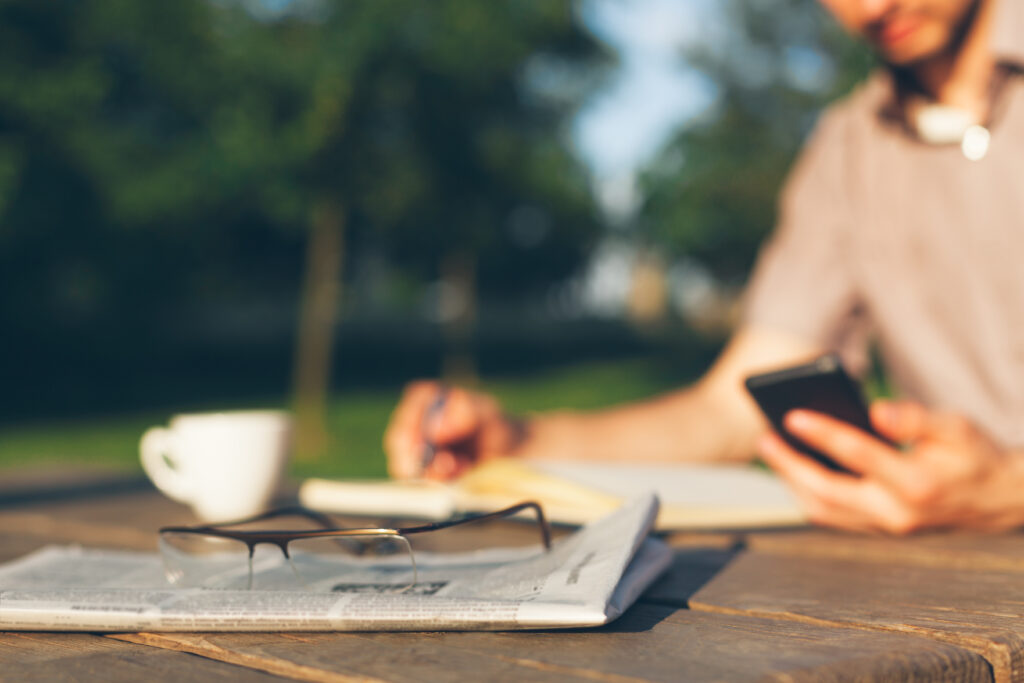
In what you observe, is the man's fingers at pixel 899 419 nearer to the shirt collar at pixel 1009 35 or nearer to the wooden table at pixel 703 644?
the wooden table at pixel 703 644

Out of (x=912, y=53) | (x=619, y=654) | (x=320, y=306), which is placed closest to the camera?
(x=619, y=654)

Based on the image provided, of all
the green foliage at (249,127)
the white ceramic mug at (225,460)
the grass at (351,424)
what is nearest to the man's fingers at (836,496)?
the white ceramic mug at (225,460)

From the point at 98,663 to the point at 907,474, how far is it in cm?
82

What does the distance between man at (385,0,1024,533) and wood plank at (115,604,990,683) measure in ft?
1.55

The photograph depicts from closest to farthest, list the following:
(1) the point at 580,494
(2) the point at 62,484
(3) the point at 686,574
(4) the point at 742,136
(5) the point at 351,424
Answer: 1. (3) the point at 686,574
2. (1) the point at 580,494
3. (2) the point at 62,484
4. (5) the point at 351,424
5. (4) the point at 742,136

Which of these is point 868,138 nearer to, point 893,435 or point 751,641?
point 893,435

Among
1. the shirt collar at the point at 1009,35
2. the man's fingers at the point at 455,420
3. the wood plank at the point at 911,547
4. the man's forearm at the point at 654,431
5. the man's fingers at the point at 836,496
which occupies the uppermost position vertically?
the shirt collar at the point at 1009,35

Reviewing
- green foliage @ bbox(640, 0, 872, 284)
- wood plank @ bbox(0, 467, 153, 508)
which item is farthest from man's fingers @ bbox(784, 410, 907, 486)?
green foliage @ bbox(640, 0, 872, 284)

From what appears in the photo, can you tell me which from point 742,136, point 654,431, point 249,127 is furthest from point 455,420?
point 742,136

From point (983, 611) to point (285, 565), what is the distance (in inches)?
21.9

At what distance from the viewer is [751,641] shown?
0.62m

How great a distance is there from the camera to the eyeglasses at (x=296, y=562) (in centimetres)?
71

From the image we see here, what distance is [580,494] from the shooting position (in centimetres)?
118

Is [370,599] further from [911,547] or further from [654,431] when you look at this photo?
[654,431]
